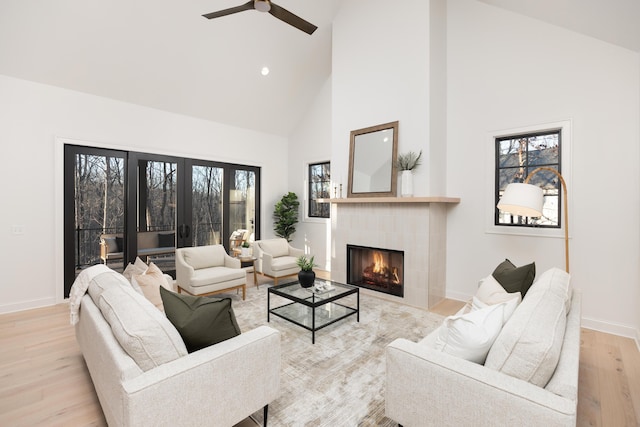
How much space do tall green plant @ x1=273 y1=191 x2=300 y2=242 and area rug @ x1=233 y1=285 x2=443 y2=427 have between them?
2.55 meters

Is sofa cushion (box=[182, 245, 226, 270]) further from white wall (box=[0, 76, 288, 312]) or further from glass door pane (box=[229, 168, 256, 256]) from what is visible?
white wall (box=[0, 76, 288, 312])

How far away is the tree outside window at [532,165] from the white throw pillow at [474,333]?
261cm

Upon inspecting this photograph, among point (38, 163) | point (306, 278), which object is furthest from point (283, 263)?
point (38, 163)

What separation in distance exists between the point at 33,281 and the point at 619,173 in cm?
722

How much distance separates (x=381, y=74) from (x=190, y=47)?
290 centimetres

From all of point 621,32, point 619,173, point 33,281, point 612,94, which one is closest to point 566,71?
point 612,94

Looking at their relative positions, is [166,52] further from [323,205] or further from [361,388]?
[361,388]

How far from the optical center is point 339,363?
2613 mm

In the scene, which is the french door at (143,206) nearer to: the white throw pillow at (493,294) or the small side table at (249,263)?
the small side table at (249,263)

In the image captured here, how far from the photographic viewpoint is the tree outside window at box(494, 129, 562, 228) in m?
3.72

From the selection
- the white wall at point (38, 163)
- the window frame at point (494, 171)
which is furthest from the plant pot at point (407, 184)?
the white wall at point (38, 163)

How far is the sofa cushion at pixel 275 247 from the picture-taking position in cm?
515

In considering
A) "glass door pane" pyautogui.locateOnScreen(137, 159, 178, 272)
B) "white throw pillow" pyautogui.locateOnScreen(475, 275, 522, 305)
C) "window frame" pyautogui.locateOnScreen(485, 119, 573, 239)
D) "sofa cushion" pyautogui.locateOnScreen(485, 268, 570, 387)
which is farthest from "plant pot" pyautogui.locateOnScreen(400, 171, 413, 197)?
"glass door pane" pyautogui.locateOnScreen(137, 159, 178, 272)

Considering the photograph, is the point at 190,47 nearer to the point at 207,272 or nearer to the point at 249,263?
the point at 207,272
